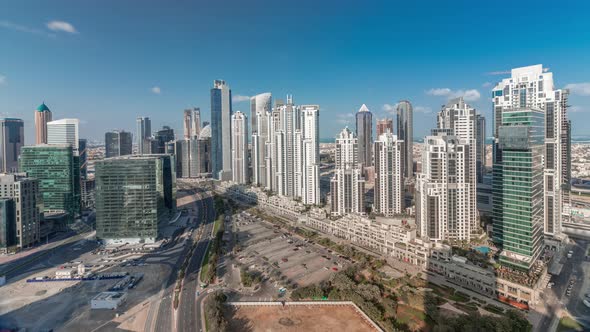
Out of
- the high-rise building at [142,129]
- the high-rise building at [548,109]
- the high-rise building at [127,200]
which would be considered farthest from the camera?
the high-rise building at [142,129]

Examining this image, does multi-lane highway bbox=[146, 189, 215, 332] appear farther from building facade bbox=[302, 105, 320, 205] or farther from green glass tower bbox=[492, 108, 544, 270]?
green glass tower bbox=[492, 108, 544, 270]

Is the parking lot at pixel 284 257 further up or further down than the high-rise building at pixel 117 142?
further down

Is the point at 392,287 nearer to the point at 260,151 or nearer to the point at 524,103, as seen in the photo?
the point at 524,103

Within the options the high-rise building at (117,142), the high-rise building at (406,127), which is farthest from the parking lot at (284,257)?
the high-rise building at (117,142)

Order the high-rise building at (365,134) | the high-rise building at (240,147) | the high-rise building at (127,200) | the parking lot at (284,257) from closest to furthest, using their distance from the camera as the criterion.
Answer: the parking lot at (284,257), the high-rise building at (127,200), the high-rise building at (240,147), the high-rise building at (365,134)

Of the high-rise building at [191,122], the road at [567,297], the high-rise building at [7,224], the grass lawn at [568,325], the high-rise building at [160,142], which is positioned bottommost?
the grass lawn at [568,325]

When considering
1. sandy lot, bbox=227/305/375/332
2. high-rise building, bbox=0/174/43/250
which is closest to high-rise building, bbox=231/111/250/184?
high-rise building, bbox=0/174/43/250

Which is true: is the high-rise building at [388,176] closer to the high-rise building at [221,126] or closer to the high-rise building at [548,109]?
the high-rise building at [548,109]
